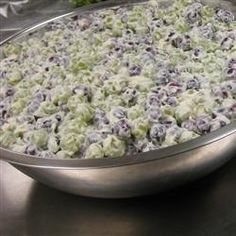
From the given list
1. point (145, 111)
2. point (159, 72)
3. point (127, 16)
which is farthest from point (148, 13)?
point (145, 111)

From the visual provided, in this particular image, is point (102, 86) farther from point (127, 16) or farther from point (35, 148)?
point (127, 16)

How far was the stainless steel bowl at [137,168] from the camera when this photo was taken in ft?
2.68

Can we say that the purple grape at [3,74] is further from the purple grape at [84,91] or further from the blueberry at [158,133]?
the blueberry at [158,133]

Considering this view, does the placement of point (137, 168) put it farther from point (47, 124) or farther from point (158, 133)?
point (47, 124)

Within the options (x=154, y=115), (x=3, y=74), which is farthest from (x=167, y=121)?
(x=3, y=74)

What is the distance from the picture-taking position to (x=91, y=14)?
143cm

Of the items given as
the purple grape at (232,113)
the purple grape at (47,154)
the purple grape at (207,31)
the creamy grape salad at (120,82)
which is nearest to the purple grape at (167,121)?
the creamy grape salad at (120,82)

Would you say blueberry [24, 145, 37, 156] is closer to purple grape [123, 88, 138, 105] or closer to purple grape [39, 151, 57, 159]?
purple grape [39, 151, 57, 159]

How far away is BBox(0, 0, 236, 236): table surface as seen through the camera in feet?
3.07

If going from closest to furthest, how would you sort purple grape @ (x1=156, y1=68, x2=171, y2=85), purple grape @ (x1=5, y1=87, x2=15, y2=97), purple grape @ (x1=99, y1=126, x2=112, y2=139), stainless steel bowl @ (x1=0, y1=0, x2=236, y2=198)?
stainless steel bowl @ (x1=0, y1=0, x2=236, y2=198), purple grape @ (x1=99, y1=126, x2=112, y2=139), purple grape @ (x1=156, y1=68, x2=171, y2=85), purple grape @ (x1=5, y1=87, x2=15, y2=97)

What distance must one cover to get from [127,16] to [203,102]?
483mm

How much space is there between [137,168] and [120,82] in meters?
0.27

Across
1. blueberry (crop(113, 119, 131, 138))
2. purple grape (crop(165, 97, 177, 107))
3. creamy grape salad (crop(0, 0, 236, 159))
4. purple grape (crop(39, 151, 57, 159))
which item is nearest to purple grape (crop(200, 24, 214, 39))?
creamy grape salad (crop(0, 0, 236, 159))

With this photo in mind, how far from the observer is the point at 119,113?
0.95 meters
